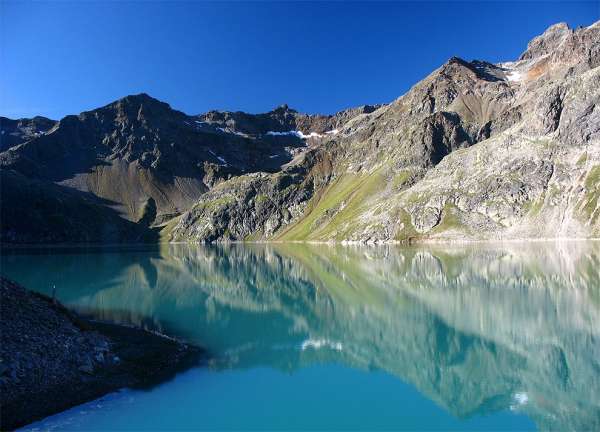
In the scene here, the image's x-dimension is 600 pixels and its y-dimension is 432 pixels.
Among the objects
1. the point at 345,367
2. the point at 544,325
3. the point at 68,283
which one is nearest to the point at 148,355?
the point at 345,367

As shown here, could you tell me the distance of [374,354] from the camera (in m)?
34.2

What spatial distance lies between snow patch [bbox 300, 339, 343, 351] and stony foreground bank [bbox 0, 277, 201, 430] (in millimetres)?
9133

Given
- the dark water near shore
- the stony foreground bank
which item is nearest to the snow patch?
the dark water near shore

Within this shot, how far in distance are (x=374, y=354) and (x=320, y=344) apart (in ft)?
17.4

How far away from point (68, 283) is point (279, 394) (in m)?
63.9

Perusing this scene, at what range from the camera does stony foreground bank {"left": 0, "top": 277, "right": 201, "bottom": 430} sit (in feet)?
71.1

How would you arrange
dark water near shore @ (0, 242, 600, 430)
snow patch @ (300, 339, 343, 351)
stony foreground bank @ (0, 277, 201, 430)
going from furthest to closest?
snow patch @ (300, 339, 343, 351) < dark water near shore @ (0, 242, 600, 430) < stony foreground bank @ (0, 277, 201, 430)

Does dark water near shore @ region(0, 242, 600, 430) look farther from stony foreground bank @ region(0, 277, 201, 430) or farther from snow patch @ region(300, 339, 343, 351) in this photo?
stony foreground bank @ region(0, 277, 201, 430)

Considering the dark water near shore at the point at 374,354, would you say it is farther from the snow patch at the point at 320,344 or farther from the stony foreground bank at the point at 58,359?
the stony foreground bank at the point at 58,359

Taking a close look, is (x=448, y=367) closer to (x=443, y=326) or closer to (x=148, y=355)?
(x=443, y=326)

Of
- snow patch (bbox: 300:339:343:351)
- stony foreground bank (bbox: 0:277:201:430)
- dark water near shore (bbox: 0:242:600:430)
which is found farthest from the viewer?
snow patch (bbox: 300:339:343:351)

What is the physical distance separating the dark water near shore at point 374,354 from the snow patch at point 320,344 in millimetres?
176

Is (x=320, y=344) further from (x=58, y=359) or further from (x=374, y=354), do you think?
(x=58, y=359)

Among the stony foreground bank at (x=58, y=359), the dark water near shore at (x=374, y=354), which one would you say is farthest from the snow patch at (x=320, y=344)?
the stony foreground bank at (x=58, y=359)
